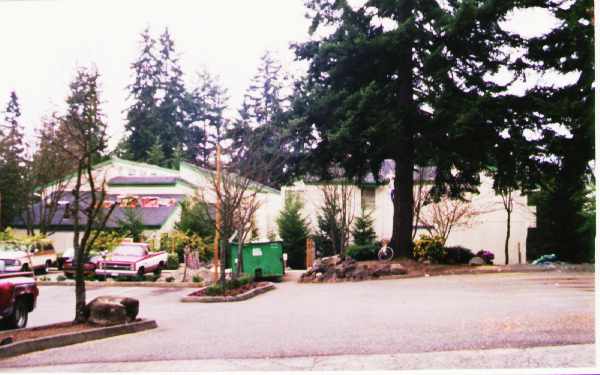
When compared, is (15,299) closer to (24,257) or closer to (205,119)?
(205,119)

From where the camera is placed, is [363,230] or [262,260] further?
[363,230]

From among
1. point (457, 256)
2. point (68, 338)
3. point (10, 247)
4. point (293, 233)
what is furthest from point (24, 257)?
point (293, 233)

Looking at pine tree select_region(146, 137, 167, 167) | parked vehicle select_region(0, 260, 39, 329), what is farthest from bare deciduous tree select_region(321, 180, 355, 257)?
parked vehicle select_region(0, 260, 39, 329)

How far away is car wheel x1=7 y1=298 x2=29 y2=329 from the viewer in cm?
986

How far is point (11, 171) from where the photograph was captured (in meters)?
13.3

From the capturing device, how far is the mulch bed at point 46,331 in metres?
8.45

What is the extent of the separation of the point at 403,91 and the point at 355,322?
1097cm

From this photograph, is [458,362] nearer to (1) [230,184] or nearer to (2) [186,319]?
(2) [186,319]

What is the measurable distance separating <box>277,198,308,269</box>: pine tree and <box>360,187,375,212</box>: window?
3.14 m

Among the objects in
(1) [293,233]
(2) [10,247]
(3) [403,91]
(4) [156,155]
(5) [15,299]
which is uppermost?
(3) [403,91]

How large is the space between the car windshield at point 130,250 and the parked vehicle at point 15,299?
10189mm

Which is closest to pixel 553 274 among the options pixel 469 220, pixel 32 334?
A: pixel 32 334

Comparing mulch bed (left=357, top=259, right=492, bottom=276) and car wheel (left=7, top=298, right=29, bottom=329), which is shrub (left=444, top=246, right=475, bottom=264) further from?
car wheel (left=7, top=298, right=29, bottom=329)

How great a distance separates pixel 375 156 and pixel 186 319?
10.9m
